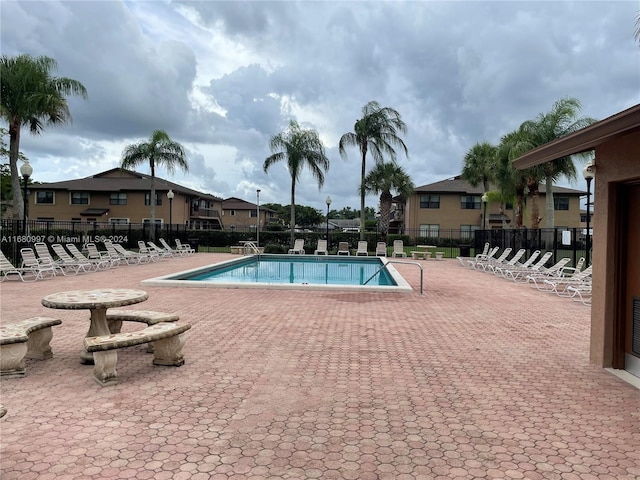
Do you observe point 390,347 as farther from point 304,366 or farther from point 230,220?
point 230,220

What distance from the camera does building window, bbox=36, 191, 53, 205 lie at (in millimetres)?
44156

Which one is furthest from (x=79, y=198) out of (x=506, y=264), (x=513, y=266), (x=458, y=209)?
→ (x=513, y=266)

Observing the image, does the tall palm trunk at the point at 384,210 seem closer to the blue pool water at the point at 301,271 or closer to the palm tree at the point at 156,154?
the blue pool water at the point at 301,271

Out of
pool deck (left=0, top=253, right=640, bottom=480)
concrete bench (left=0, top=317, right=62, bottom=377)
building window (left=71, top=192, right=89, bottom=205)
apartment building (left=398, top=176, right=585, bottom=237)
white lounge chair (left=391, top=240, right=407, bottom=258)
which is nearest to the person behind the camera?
pool deck (left=0, top=253, right=640, bottom=480)

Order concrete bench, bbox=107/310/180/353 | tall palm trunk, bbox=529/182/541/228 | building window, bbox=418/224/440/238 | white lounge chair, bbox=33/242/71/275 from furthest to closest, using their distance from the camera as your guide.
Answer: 1. building window, bbox=418/224/440/238
2. tall palm trunk, bbox=529/182/541/228
3. white lounge chair, bbox=33/242/71/275
4. concrete bench, bbox=107/310/180/353

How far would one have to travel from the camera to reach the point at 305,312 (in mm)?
9383

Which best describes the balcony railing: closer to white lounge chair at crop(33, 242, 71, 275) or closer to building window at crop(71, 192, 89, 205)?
building window at crop(71, 192, 89, 205)

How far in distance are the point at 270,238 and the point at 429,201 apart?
17.2 metres

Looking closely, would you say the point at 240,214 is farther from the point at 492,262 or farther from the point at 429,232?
the point at 492,262

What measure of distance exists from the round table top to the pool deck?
77 centimetres

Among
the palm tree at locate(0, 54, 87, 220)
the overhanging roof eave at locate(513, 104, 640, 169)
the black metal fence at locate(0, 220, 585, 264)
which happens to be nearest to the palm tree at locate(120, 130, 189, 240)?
the black metal fence at locate(0, 220, 585, 264)

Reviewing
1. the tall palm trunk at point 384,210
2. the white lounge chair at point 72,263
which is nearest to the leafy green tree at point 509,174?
the tall palm trunk at point 384,210

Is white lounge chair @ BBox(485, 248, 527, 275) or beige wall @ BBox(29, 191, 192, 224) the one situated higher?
beige wall @ BBox(29, 191, 192, 224)

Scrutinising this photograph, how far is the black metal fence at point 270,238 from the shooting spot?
18203 millimetres
